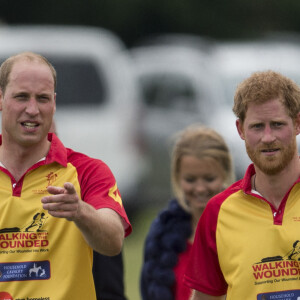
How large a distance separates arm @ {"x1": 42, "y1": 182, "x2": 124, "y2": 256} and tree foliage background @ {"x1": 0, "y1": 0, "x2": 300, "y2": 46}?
20.7 meters

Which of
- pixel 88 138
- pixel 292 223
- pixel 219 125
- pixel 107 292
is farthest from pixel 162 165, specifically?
pixel 292 223

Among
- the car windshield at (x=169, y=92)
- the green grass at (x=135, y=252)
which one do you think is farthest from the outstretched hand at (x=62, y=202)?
the car windshield at (x=169, y=92)

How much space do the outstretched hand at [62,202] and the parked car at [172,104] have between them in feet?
30.7

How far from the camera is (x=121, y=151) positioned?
13.7m

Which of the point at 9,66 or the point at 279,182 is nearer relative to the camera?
the point at 279,182

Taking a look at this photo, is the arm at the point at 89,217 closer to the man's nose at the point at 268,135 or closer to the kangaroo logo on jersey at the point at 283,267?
the kangaroo logo on jersey at the point at 283,267

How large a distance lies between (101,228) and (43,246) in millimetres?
345

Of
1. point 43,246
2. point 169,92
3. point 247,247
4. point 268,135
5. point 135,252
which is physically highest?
point 169,92

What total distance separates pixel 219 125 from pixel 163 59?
3.85 meters

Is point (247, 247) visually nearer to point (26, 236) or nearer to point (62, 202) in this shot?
point (62, 202)

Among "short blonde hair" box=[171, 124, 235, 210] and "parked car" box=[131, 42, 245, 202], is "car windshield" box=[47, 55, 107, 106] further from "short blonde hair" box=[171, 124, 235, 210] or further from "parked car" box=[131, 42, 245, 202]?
"short blonde hair" box=[171, 124, 235, 210]

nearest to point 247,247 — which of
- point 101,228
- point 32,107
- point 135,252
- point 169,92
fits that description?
point 101,228

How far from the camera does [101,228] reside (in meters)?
4.80

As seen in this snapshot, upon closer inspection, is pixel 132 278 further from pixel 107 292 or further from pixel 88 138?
pixel 107 292
